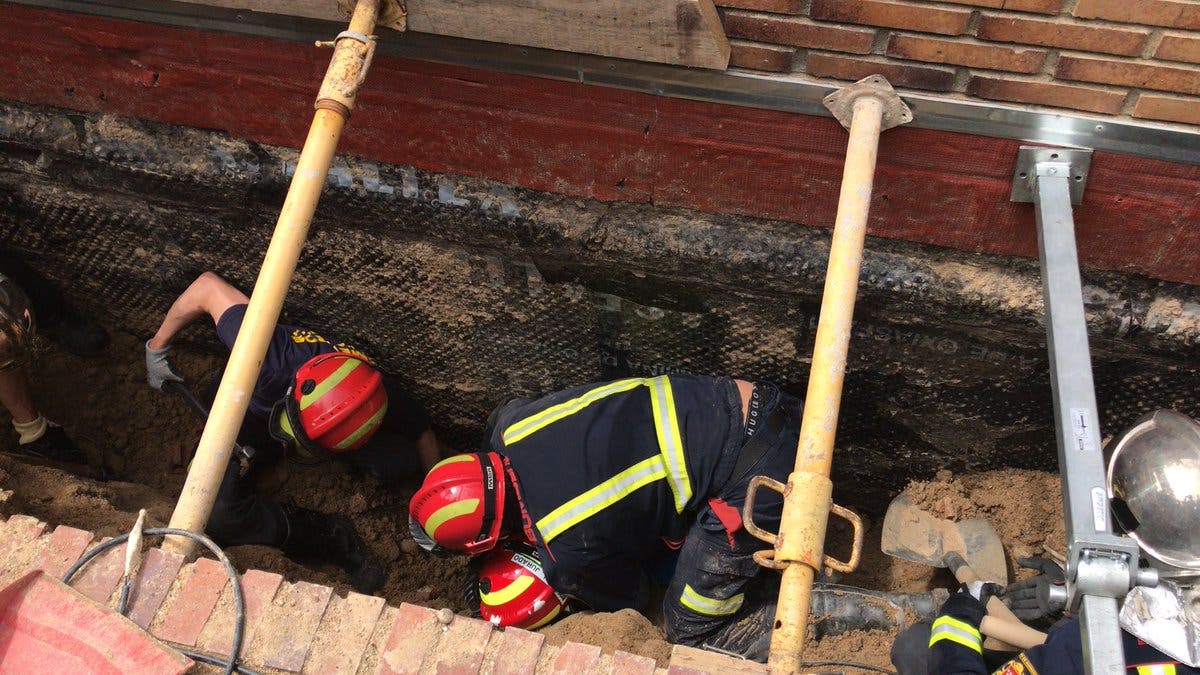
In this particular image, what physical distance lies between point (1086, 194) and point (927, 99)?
64cm

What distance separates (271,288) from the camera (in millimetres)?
2391

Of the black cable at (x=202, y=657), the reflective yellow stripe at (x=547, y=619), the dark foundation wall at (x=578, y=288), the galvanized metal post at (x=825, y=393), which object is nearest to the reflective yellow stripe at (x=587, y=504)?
the reflective yellow stripe at (x=547, y=619)

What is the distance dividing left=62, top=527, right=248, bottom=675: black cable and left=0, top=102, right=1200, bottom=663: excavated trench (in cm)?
105

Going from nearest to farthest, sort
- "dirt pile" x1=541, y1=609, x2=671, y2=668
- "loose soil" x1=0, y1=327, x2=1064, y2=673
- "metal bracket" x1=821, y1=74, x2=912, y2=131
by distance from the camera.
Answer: "metal bracket" x1=821, y1=74, x2=912, y2=131, "dirt pile" x1=541, y1=609, x2=671, y2=668, "loose soil" x1=0, y1=327, x2=1064, y2=673

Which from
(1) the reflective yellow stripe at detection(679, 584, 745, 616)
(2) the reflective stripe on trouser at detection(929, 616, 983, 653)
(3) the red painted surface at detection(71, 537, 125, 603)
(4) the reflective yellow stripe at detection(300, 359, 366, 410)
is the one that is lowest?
(3) the red painted surface at detection(71, 537, 125, 603)

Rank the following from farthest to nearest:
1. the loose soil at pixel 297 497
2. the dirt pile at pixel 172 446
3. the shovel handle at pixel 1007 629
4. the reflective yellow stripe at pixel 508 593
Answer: the dirt pile at pixel 172 446 < the reflective yellow stripe at pixel 508 593 < the loose soil at pixel 297 497 < the shovel handle at pixel 1007 629

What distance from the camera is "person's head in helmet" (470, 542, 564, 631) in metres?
3.54

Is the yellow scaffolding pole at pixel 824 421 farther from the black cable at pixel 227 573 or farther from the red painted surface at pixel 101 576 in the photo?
the red painted surface at pixel 101 576

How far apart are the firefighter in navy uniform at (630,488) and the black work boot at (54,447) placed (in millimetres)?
2131

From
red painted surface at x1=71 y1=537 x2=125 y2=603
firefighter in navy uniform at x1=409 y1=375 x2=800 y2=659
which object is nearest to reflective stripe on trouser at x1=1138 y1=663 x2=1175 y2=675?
firefighter in navy uniform at x1=409 y1=375 x2=800 y2=659

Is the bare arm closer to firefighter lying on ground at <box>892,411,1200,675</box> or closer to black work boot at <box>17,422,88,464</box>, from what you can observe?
black work boot at <box>17,422,88,464</box>

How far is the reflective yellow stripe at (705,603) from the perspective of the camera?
345 centimetres

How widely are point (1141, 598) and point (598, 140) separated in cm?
222

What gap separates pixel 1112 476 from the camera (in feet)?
9.70
